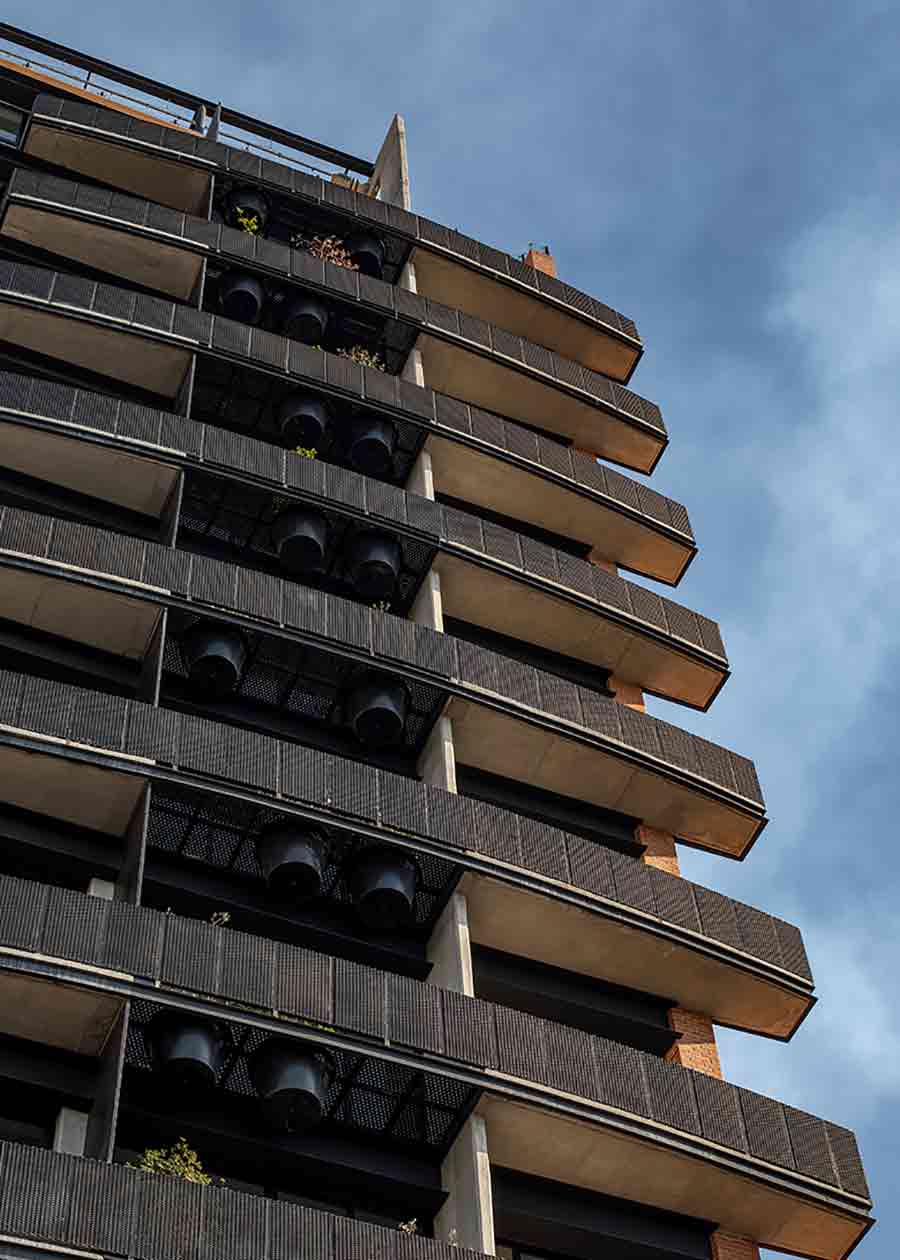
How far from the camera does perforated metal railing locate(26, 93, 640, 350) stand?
4409 cm

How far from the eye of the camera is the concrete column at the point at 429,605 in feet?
115

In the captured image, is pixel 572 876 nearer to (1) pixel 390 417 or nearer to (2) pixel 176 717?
(2) pixel 176 717

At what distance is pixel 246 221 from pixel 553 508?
407 inches

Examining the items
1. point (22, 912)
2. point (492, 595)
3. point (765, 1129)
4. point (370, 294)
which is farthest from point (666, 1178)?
point (370, 294)

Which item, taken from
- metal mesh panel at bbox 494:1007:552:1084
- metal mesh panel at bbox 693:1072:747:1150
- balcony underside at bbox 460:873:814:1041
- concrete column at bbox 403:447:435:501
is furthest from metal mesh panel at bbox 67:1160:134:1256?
concrete column at bbox 403:447:435:501

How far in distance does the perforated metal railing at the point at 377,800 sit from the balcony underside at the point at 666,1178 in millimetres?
4443

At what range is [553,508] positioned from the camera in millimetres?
41344

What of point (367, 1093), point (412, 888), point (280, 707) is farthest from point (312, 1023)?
point (280, 707)

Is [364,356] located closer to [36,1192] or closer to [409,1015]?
[409,1015]

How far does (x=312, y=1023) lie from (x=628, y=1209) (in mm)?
6887

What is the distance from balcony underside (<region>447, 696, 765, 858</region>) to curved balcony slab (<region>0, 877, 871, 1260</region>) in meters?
7.07

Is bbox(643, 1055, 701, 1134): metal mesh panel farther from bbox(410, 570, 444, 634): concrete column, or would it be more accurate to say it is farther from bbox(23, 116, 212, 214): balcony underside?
bbox(23, 116, 212, 214): balcony underside

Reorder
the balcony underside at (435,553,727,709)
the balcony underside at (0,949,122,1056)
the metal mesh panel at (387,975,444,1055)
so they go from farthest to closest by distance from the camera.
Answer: the balcony underside at (435,553,727,709)
the metal mesh panel at (387,975,444,1055)
the balcony underside at (0,949,122,1056)

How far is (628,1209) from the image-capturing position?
28703mm
